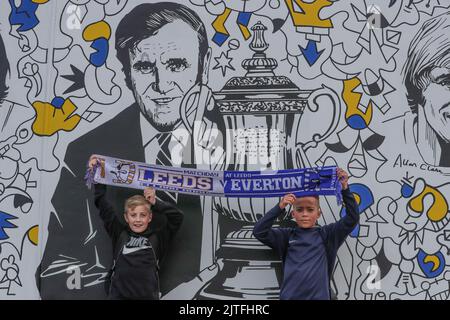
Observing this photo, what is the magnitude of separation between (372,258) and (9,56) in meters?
3.76

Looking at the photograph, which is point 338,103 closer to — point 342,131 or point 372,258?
point 342,131

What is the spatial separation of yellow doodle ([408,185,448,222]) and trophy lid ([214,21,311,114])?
1264 mm

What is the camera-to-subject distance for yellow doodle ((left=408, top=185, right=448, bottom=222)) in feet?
16.9

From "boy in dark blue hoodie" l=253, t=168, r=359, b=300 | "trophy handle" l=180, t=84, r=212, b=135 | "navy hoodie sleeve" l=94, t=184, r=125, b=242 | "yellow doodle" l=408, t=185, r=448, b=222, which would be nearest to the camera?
"boy in dark blue hoodie" l=253, t=168, r=359, b=300

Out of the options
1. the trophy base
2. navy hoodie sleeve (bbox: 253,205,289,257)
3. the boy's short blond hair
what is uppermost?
the boy's short blond hair

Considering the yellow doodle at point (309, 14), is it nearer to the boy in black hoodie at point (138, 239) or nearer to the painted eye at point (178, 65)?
the painted eye at point (178, 65)

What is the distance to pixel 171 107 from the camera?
541 centimetres

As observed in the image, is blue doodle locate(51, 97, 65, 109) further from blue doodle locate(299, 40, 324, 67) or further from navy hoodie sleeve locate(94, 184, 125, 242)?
blue doodle locate(299, 40, 324, 67)

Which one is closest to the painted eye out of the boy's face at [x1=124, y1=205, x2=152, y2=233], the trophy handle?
the trophy handle

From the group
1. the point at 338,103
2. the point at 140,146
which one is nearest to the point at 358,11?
the point at 338,103

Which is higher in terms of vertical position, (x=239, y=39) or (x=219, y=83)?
(x=239, y=39)

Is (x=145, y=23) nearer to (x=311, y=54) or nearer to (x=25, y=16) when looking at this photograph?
(x=25, y=16)

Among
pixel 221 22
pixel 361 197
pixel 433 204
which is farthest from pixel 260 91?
pixel 433 204

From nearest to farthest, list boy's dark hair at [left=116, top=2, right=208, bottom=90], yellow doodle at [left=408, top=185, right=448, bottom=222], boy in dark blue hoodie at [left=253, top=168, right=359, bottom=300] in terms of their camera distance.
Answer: boy in dark blue hoodie at [left=253, top=168, right=359, bottom=300]
yellow doodle at [left=408, top=185, right=448, bottom=222]
boy's dark hair at [left=116, top=2, right=208, bottom=90]
